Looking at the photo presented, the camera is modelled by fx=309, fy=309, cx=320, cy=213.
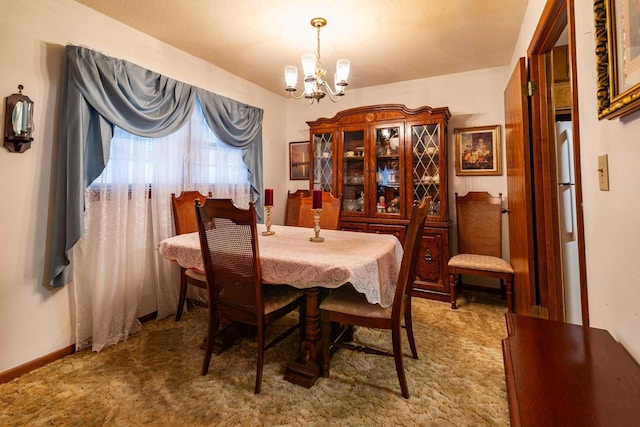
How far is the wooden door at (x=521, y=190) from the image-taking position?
6.39 feet

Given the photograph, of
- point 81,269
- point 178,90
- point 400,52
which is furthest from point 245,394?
point 400,52

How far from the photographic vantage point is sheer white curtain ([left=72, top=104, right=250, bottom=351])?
215cm

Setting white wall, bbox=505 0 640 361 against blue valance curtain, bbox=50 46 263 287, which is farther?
blue valance curtain, bbox=50 46 263 287

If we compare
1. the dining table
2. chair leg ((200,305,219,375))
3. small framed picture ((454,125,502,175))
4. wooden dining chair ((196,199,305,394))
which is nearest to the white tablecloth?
the dining table

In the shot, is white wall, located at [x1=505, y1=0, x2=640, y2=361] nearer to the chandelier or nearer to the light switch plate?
the light switch plate

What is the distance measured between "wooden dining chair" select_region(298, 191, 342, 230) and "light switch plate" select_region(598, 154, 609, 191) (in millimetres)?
1830

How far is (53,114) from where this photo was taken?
198 cm

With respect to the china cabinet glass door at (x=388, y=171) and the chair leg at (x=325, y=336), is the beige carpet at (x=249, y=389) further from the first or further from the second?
the china cabinet glass door at (x=388, y=171)

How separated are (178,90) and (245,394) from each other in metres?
2.40

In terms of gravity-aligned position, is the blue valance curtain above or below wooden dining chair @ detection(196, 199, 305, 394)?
above

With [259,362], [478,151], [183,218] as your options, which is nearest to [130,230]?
[183,218]

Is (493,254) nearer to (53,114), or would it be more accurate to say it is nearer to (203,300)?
(203,300)

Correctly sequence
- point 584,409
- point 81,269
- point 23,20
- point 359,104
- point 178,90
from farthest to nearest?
point 359,104
point 178,90
point 81,269
point 23,20
point 584,409

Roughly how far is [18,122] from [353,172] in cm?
278
